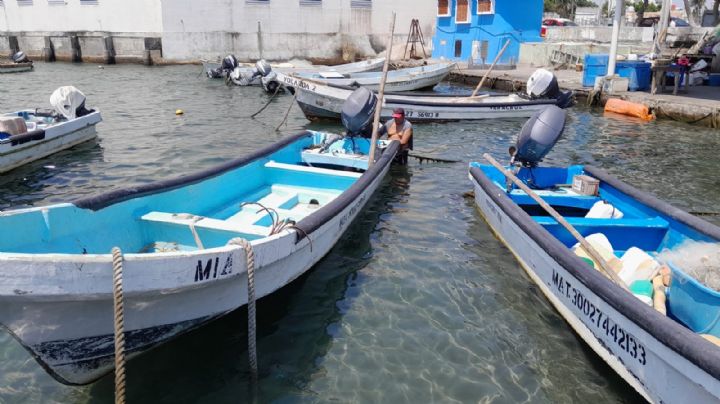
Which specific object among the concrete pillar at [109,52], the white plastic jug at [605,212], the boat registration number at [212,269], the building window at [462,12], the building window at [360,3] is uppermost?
the building window at [360,3]

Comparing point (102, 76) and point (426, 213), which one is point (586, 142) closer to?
point (426, 213)

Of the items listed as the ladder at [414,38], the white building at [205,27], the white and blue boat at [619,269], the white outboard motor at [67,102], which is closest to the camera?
the white and blue boat at [619,269]

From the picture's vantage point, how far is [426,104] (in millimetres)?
17656

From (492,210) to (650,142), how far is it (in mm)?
9888

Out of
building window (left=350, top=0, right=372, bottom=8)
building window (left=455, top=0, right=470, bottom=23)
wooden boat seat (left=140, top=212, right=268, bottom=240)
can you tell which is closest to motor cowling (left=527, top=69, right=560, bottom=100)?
wooden boat seat (left=140, top=212, right=268, bottom=240)

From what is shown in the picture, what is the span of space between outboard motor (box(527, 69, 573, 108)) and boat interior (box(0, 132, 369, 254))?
35.2 feet

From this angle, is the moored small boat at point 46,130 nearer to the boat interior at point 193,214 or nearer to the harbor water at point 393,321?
the harbor water at point 393,321

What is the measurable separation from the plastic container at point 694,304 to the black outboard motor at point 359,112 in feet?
22.7

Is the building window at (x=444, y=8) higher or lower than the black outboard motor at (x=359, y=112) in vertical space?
higher

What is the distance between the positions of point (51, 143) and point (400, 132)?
8.35 m

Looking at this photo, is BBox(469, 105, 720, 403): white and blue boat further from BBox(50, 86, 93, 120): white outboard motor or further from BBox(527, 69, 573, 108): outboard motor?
BBox(50, 86, 93, 120): white outboard motor


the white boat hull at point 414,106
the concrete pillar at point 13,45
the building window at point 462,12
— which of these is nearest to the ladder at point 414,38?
the building window at point 462,12

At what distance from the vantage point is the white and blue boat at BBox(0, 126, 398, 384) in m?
3.73

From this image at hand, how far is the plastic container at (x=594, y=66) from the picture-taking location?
22.3 metres
